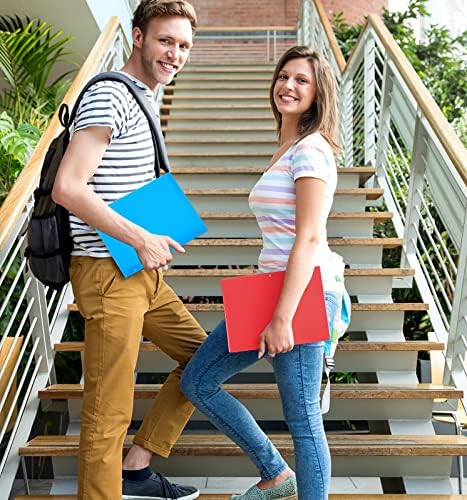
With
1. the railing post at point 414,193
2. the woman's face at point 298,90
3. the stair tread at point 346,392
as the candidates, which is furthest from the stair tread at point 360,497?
the railing post at point 414,193

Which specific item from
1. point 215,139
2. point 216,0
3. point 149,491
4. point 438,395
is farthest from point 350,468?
point 216,0

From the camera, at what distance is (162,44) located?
184 centimetres

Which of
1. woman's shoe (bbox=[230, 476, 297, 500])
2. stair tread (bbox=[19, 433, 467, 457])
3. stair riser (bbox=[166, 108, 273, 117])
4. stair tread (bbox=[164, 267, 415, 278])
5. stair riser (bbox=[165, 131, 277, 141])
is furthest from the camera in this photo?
stair riser (bbox=[166, 108, 273, 117])

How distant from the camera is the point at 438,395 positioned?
2672 mm

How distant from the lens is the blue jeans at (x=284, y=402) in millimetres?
1790

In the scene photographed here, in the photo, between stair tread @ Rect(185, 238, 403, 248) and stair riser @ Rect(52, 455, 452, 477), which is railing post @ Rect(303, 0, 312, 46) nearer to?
stair tread @ Rect(185, 238, 403, 248)

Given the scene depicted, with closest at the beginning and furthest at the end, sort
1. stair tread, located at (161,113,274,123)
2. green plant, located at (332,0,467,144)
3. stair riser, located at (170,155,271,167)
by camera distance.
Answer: stair riser, located at (170,155,271,167) → stair tread, located at (161,113,274,123) → green plant, located at (332,0,467,144)

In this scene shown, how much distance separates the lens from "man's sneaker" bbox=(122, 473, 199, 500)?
2186 mm

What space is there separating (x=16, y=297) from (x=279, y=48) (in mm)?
6764

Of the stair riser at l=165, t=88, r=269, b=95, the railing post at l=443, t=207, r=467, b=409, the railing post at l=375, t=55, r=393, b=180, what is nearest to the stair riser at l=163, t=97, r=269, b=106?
the stair riser at l=165, t=88, r=269, b=95

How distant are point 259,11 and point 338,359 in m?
8.06

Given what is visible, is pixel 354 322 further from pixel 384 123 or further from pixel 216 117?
pixel 216 117

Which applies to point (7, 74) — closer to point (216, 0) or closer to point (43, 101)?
point (43, 101)

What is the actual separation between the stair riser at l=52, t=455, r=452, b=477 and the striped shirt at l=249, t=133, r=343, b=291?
904mm
